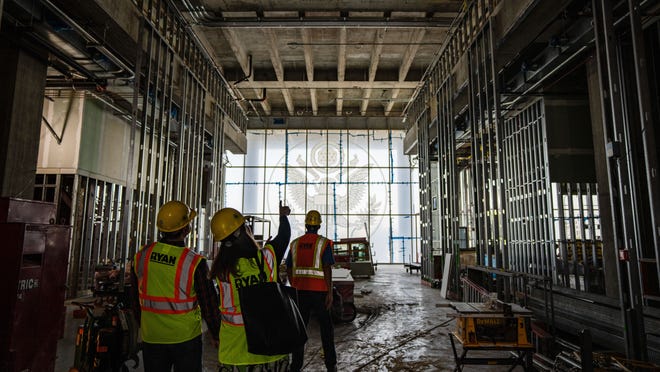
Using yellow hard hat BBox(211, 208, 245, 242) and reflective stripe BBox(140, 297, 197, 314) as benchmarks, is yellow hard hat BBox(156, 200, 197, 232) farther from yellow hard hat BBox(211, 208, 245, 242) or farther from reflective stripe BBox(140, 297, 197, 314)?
reflective stripe BBox(140, 297, 197, 314)

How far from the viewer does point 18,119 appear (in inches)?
241

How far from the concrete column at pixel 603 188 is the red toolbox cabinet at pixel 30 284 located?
8.45 meters

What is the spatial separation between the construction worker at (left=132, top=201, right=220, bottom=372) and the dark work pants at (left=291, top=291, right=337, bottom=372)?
5.34ft

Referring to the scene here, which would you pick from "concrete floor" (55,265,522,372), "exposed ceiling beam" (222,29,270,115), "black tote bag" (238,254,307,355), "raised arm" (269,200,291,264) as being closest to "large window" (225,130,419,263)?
"exposed ceiling beam" (222,29,270,115)

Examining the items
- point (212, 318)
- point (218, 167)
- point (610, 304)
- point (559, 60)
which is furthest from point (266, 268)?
point (218, 167)

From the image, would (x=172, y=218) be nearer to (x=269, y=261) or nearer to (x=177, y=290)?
(x=177, y=290)

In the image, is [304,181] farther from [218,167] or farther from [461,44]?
[461,44]

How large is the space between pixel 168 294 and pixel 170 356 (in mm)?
445

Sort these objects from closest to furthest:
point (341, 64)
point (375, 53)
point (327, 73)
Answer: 1. point (375, 53)
2. point (341, 64)
3. point (327, 73)

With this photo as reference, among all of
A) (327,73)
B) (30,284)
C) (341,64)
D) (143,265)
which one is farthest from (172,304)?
(327,73)

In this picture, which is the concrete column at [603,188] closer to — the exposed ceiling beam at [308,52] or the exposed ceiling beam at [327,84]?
the exposed ceiling beam at [308,52]

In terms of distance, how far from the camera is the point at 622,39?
6.58 m

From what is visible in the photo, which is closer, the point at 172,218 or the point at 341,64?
the point at 172,218

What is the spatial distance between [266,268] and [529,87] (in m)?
8.08
